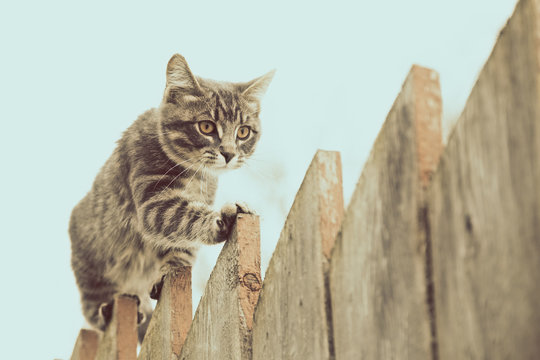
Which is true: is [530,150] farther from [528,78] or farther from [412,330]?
[412,330]

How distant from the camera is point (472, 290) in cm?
82

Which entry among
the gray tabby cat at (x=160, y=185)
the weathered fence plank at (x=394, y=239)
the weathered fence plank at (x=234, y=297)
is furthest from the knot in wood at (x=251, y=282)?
the gray tabby cat at (x=160, y=185)

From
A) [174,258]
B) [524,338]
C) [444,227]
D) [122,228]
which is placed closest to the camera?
[524,338]

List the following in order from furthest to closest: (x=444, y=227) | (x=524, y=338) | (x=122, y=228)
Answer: (x=122, y=228)
(x=444, y=227)
(x=524, y=338)

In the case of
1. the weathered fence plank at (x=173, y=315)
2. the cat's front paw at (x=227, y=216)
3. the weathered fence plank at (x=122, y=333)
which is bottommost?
the weathered fence plank at (x=122, y=333)

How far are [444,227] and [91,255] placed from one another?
3.34 m

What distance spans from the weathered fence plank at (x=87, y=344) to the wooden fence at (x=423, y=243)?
1.39 meters

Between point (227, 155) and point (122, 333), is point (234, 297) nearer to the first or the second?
point (122, 333)

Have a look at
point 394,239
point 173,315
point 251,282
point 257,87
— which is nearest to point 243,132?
point 257,87

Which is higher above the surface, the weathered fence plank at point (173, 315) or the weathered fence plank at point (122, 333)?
the weathered fence plank at point (173, 315)

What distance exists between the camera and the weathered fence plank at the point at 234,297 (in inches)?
55.4

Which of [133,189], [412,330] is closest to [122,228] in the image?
[133,189]

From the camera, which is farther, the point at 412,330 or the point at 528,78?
the point at 412,330

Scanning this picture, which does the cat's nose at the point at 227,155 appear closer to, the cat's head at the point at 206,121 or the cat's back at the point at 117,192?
the cat's head at the point at 206,121
